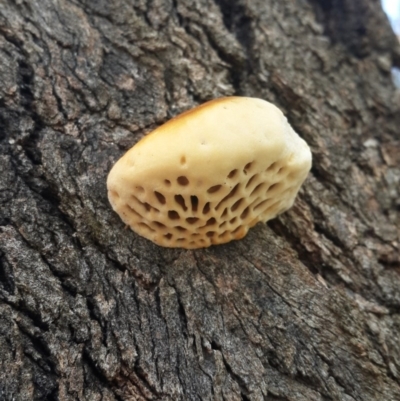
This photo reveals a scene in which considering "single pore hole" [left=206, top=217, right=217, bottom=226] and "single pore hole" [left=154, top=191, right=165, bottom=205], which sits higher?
"single pore hole" [left=154, top=191, right=165, bottom=205]

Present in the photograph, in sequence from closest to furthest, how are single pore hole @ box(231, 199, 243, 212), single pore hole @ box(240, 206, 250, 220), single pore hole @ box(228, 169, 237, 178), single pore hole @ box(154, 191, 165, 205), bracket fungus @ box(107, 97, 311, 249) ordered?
bracket fungus @ box(107, 97, 311, 249) → single pore hole @ box(228, 169, 237, 178) → single pore hole @ box(154, 191, 165, 205) → single pore hole @ box(231, 199, 243, 212) → single pore hole @ box(240, 206, 250, 220)

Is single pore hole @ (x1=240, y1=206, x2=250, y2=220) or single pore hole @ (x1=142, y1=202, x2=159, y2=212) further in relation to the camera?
single pore hole @ (x1=240, y1=206, x2=250, y2=220)

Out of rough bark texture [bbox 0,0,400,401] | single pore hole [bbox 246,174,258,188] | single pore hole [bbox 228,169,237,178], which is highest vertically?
single pore hole [bbox 228,169,237,178]

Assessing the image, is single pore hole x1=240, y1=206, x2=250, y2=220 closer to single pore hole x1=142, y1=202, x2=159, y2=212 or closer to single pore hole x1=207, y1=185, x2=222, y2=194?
single pore hole x1=207, y1=185, x2=222, y2=194

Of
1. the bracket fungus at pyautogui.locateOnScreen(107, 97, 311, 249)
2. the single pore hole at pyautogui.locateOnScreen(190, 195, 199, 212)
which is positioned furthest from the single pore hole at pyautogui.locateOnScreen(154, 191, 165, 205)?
the single pore hole at pyautogui.locateOnScreen(190, 195, 199, 212)

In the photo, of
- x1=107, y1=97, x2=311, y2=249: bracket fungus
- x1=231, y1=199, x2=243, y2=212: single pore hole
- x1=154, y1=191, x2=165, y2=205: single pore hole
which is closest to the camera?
x1=107, y1=97, x2=311, y2=249: bracket fungus

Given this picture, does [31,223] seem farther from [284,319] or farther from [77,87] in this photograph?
[284,319]

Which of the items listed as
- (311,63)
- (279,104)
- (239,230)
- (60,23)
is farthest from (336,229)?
(60,23)

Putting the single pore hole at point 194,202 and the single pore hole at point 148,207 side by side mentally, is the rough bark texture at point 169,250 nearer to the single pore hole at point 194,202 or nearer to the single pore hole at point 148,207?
the single pore hole at point 148,207
